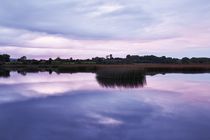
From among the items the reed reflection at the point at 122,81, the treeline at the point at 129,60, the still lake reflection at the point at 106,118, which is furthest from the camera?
the treeline at the point at 129,60

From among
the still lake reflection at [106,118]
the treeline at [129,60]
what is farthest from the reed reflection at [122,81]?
the treeline at [129,60]

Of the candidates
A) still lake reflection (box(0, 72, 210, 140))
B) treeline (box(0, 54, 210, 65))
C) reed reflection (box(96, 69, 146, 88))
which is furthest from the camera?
treeline (box(0, 54, 210, 65))

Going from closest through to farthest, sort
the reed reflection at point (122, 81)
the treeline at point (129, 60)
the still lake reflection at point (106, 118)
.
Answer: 1. the still lake reflection at point (106, 118)
2. the reed reflection at point (122, 81)
3. the treeline at point (129, 60)

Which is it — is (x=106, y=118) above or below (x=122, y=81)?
below

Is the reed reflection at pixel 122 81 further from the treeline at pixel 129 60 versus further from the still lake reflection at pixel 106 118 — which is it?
the treeline at pixel 129 60

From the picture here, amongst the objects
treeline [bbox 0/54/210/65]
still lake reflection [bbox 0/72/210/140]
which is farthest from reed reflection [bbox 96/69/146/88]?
treeline [bbox 0/54/210/65]

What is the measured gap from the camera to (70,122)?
13.7 metres

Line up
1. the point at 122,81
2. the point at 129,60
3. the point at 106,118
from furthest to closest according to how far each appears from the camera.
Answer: the point at 129,60
the point at 122,81
the point at 106,118

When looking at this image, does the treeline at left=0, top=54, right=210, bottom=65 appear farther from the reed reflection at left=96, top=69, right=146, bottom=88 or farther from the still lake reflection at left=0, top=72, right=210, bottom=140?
the still lake reflection at left=0, top=72, right=210, bottom=140

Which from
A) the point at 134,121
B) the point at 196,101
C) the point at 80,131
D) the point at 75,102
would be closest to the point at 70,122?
the point at 80,131

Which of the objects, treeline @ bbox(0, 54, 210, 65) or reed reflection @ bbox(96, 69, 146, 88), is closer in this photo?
reed reflection @ bbox(96, 69, 146, 88)

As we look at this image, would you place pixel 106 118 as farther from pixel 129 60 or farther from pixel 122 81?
pixel 129 60

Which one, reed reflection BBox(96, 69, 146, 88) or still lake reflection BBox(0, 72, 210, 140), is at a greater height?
reed reflection BBox(96, 69, 146, 88)

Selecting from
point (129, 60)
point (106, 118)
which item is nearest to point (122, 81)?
point (106, 118)
